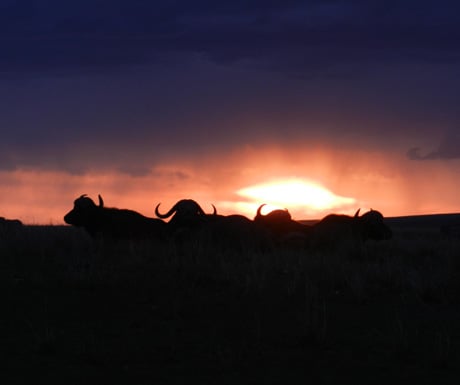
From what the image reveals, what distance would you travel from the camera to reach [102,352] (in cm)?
785

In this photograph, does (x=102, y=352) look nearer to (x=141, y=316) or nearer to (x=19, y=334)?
(x=19, y=334)

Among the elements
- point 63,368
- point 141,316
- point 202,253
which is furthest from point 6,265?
point 63,368

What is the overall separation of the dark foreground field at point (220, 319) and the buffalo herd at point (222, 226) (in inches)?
80.1

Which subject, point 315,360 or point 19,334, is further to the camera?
point 19,334

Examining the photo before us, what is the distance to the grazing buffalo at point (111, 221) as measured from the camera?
738 inches

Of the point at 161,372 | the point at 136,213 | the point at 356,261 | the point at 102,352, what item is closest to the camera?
the point at 161,372

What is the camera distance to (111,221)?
19.2m

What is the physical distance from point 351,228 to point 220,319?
10.7 m

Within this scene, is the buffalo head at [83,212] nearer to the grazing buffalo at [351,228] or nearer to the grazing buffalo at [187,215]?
the grazing buffalo at [187,215]

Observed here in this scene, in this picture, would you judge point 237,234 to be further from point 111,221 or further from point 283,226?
point 111,221

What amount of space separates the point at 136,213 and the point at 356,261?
19.4 ft

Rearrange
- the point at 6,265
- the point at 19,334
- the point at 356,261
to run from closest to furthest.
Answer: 1. the point at 19,334
2. the point at 6,265
3. the point at 356,261

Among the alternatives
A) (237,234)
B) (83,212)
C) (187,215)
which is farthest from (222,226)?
(83,212)

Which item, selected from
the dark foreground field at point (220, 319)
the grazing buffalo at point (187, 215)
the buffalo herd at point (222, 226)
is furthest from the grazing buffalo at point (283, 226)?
the dark foreground field at point (220, 319)
